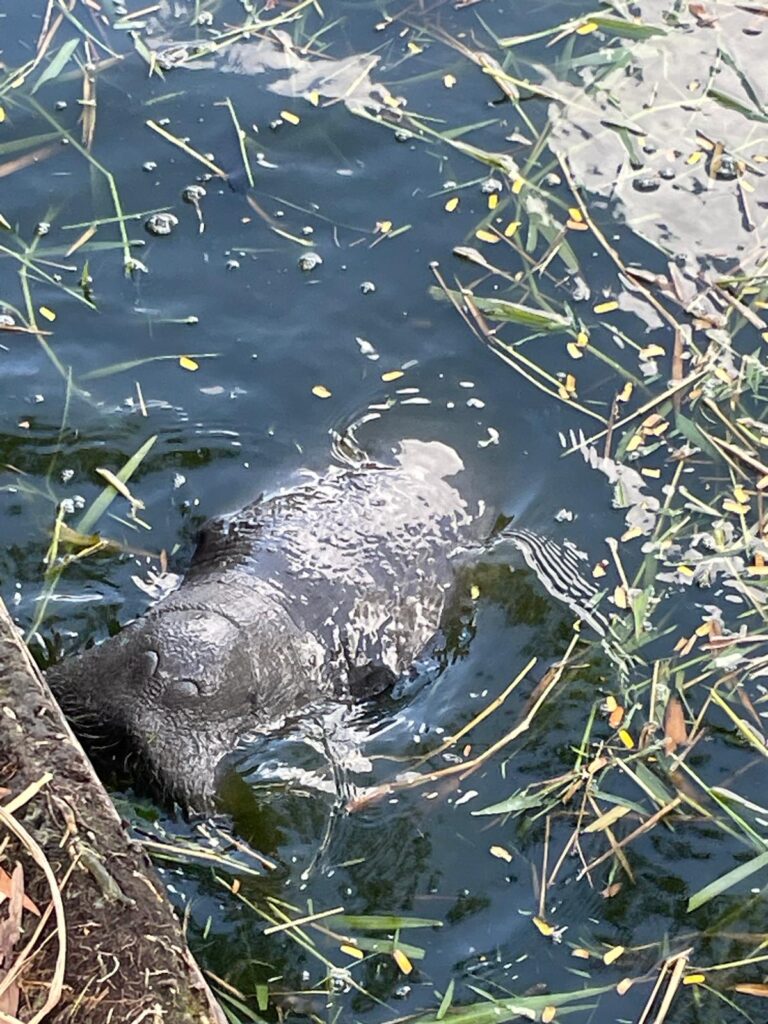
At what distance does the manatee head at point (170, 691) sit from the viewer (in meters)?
3.71

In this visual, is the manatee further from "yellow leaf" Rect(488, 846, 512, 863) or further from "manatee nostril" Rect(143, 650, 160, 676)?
"yellow leaf" Rect(488, 846, 512, 863)

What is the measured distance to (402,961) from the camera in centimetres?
383

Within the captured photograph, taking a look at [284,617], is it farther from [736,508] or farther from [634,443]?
[736,508]

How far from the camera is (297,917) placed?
154 inches

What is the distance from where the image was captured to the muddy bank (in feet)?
9.78

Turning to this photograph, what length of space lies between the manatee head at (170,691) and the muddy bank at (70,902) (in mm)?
344

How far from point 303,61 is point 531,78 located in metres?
1.10

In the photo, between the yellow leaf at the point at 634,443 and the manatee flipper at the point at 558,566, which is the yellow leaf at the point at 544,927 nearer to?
the manatee flipper at the point at 558,566

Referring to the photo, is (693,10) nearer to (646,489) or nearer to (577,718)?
(646,489)

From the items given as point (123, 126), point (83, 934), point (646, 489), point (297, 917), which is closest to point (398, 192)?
point (123, 126)

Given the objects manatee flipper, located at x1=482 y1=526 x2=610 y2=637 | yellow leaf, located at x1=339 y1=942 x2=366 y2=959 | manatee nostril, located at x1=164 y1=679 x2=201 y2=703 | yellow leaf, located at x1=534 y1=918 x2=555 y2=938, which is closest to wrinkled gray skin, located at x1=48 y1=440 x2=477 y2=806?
manatee nostril, located at x1=164 y1=679 x2=201 y2=703

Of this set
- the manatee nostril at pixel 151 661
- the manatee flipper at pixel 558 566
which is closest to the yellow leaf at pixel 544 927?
the manatee flipper at pixel 558 566

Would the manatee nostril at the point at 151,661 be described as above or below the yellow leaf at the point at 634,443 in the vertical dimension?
above

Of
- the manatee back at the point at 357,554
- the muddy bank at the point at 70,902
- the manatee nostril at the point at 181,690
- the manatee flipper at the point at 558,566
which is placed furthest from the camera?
the manatee flipper at the point at 558,566
